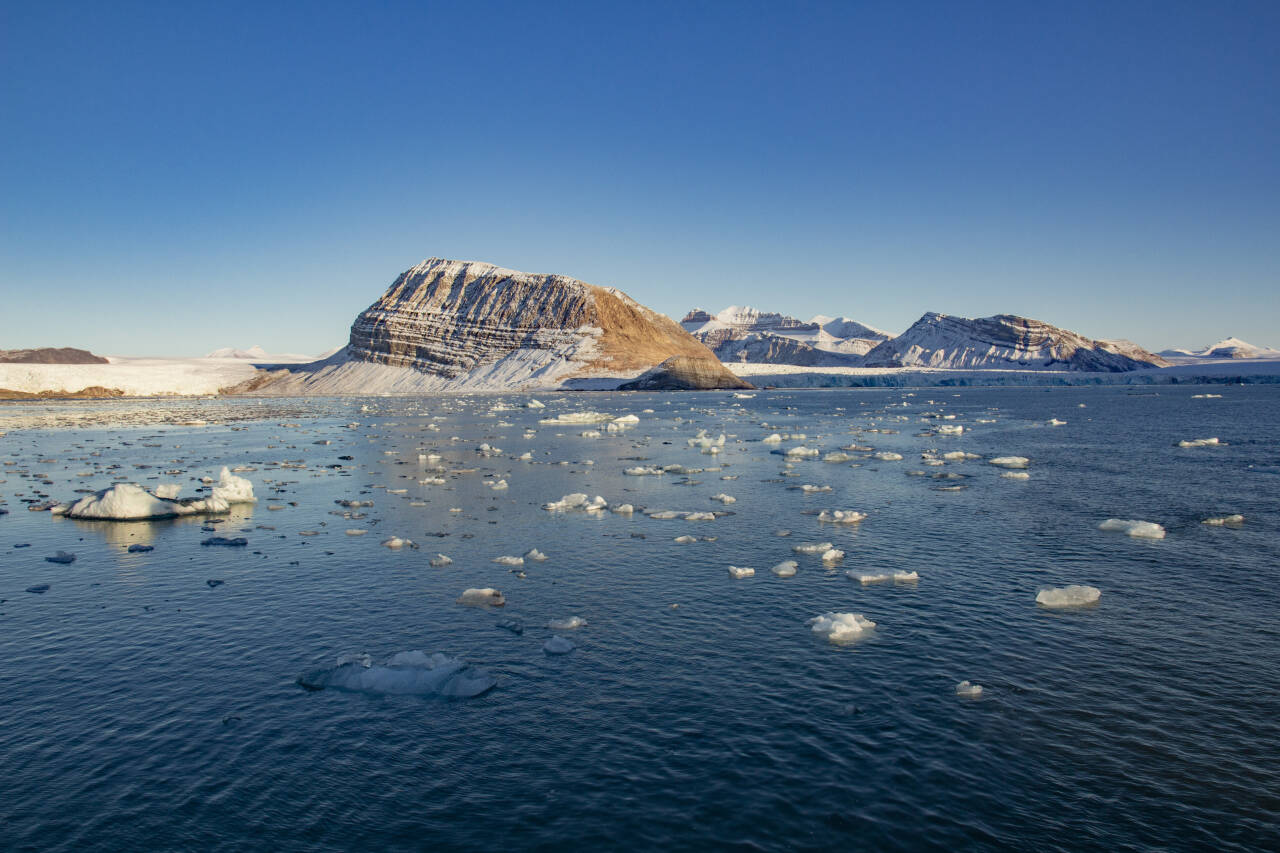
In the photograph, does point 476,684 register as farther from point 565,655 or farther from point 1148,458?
point 1148,458

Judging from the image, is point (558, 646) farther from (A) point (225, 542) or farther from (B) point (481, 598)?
(A) point (225, 542)

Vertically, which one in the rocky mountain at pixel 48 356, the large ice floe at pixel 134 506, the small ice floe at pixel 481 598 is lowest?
the small ice floe at pixel 481 598

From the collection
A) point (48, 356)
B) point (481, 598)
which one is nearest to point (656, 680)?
point (481, 598)

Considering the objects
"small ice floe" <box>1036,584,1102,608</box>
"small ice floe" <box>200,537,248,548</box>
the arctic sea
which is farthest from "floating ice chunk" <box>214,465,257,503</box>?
"small ice floe" <box>1036,584,1102,608</box>

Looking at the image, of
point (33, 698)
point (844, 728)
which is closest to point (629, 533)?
point (844, 728)

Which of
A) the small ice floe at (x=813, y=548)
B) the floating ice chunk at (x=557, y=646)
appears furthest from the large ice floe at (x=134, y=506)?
the small ice floe at (x=813, y=548)

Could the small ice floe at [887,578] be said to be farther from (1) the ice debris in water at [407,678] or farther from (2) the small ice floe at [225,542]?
(2) the small ice floe at [225,542]
